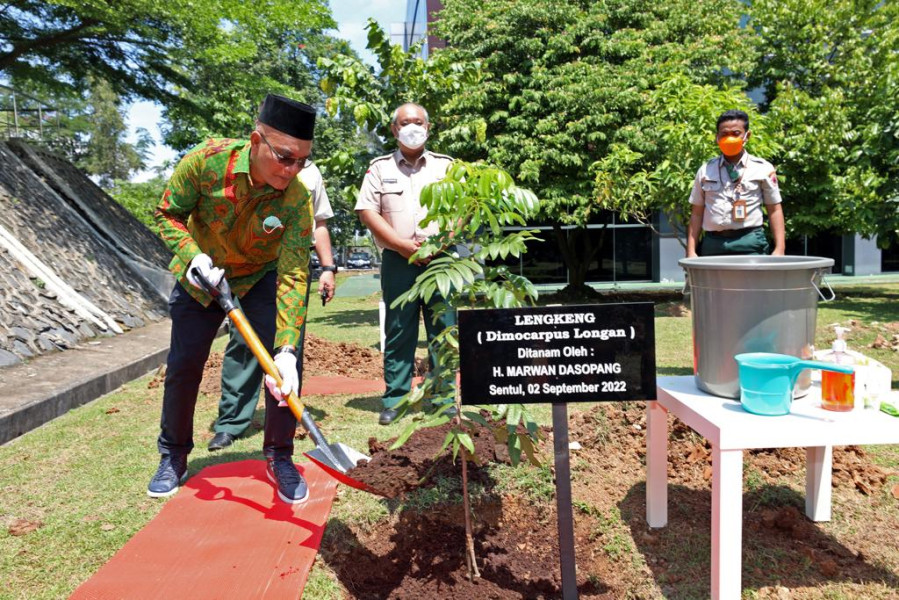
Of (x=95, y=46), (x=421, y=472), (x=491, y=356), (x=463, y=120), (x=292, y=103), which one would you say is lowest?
(x=421, y=472)

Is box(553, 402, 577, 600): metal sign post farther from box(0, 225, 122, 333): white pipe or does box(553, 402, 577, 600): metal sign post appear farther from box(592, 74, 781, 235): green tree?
box(0, 225, 122, 333): white pipe

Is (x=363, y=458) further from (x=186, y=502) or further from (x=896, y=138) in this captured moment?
(x=896, y=138)

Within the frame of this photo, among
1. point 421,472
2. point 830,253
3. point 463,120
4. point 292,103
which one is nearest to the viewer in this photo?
point 292,103

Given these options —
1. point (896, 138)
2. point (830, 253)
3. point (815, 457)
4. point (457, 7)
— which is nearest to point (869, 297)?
point (896, 138)

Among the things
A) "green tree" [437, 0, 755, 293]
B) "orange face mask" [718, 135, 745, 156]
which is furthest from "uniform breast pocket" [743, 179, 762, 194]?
"green tree" [437, 0, 755, 293]

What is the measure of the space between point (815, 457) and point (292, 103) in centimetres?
272

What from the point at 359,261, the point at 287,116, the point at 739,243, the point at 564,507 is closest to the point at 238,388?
the point at 287,116

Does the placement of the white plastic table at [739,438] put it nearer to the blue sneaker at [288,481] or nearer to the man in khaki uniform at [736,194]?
the blue sneaker at [288,481]

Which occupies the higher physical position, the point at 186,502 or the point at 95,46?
the point at 95,46

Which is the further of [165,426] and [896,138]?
[896,138]

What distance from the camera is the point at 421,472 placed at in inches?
123

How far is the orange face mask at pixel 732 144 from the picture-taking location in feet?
13.5

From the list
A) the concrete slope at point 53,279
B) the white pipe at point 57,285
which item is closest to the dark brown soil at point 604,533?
the concrete slope at point 53,279

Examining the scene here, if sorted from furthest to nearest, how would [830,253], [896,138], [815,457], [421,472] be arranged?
[830,253]
[896,138]
[421,472]
[815,457]
